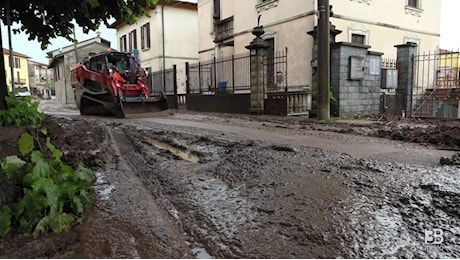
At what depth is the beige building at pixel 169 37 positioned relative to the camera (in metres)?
25.0

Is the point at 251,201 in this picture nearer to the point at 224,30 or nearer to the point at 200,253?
the point at 200,253

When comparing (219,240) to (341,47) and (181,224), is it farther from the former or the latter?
(341,47)

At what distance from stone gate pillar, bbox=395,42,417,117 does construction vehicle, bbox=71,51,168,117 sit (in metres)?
9.24

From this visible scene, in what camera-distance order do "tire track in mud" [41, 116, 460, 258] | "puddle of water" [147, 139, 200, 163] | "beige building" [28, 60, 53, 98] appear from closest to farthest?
"tire track in mud" [41, 116, 460, 258] → "puddle of water" [147, 139, 200, 163] → "beige building" [28, 60, 53, 98]

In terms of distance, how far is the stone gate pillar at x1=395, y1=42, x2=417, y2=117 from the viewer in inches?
495

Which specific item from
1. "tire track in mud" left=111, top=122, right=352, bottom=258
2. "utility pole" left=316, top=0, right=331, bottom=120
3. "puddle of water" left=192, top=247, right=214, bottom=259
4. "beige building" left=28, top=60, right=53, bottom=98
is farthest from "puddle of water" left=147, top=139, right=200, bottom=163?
"beige building" left=28, top=60, right=53, bottom=98

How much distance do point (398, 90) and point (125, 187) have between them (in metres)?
12.4

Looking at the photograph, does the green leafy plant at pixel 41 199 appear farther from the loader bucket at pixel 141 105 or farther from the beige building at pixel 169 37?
the beige building at pixel 169 37

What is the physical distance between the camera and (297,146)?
5762 mm

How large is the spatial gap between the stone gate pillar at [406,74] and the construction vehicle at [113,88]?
9243 millimetres

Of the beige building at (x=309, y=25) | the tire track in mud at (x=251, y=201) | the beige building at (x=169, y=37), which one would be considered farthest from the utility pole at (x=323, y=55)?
the beige building at (x=169, y=37)

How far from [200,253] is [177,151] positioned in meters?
3.59

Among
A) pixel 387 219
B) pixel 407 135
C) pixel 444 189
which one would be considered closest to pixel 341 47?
pixel 407 135

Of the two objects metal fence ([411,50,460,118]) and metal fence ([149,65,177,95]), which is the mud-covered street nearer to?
metal fence ([411,50,460,118])
